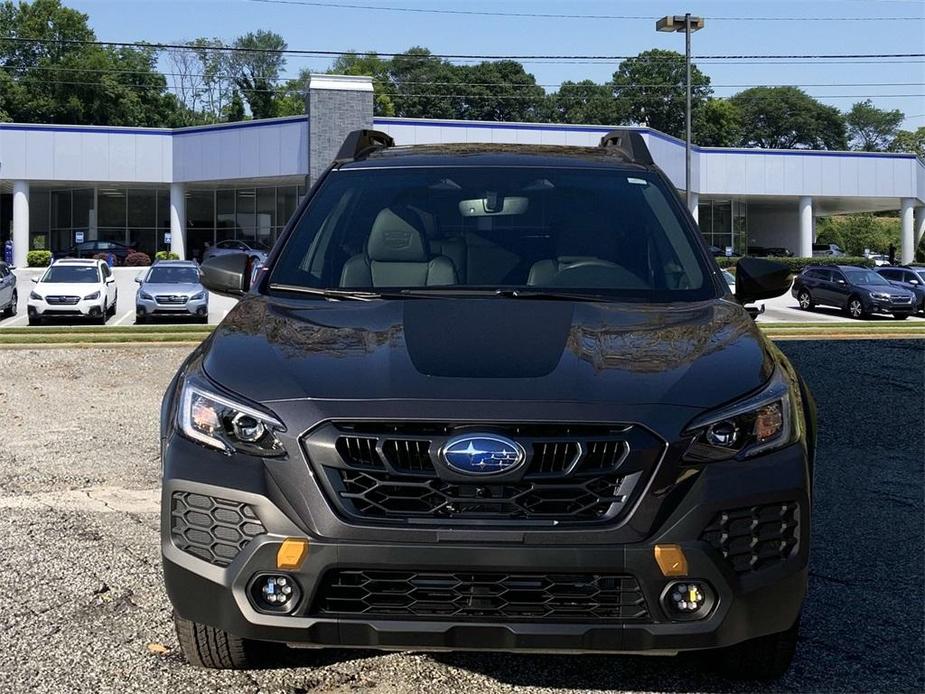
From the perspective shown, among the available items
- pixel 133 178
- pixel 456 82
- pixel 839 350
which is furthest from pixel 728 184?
pixel 456 82

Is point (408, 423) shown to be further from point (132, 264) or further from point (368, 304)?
point (132, 264)

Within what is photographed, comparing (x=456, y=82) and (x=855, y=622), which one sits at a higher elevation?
(x=456, y=82)

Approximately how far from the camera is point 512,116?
363 feet

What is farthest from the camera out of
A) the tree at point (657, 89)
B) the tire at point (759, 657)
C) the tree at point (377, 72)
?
the tree at point (657, 89)

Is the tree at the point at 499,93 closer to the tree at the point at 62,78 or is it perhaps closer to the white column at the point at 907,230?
the tree at the point at 62,78

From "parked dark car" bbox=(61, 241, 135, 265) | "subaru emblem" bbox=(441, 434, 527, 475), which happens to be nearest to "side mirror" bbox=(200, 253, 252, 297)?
"subaru emblem" bbox=(441, 434, 527, 475)

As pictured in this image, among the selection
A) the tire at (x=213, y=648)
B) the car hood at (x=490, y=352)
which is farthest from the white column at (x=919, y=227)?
the tire at (x=213, y=648)

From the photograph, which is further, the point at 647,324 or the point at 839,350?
the point at 839,350

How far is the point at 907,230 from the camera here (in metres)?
56.6

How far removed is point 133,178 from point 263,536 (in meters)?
49.0

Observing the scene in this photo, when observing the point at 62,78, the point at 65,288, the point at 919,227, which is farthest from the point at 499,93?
the point at 65,288

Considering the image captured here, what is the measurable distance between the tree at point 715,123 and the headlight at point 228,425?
10615cm

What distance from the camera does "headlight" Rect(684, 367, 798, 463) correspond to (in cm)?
282

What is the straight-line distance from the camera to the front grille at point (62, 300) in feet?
79.3
